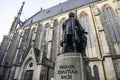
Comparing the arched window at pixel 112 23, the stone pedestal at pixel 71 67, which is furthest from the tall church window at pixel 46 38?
→ the stone pedestal at pixel 71 67

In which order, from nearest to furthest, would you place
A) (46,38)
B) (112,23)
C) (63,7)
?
(112,23), (46,38), (63,7)

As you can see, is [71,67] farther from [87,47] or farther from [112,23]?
[112,23]

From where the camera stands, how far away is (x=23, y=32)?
22.6 metres

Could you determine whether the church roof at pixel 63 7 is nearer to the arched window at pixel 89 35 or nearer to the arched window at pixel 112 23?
the arched window at pixel 89 35

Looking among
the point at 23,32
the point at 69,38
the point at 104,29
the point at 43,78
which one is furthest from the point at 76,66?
the point at 23,32

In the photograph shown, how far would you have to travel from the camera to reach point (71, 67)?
149 inches

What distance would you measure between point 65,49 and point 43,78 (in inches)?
389

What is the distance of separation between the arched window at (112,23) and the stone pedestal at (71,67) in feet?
35.7

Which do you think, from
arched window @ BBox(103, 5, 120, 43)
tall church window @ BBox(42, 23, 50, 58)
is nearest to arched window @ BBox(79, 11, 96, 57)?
arched window @ BBox(103, 5, 120, 43)

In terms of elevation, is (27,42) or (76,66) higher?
(27,42)

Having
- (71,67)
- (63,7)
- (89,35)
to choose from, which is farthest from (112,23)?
(71,67)

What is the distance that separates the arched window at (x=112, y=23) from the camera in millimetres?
13359

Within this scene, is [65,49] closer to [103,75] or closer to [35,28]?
[103,75]

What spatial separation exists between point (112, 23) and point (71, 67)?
12898 millimetres
